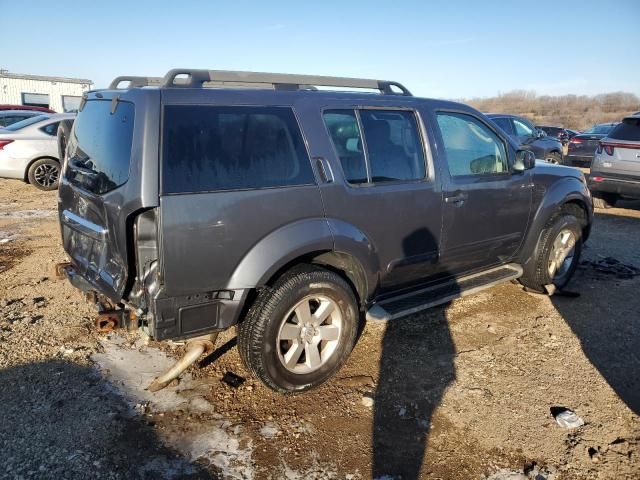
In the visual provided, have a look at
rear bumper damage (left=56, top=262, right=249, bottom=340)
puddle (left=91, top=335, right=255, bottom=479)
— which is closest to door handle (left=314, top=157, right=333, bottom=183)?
rear bumper damage (left=56, top=262, right=249, bottom=340)

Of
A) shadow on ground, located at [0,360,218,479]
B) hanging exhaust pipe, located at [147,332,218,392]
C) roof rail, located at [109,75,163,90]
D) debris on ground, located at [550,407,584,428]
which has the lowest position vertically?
debris on ground, located at [550,407,584,428]

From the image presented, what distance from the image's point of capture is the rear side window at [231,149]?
8.52 feet

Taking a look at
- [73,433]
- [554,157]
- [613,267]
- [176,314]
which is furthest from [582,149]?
[73,433]

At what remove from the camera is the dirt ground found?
2.59 meters

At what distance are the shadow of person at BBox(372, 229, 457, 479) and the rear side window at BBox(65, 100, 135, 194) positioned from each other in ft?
6.60

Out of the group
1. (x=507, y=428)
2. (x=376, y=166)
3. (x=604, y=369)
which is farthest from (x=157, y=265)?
(x=604, y=369)

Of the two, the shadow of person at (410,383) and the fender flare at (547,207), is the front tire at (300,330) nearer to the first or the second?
the shadow of person at (410,383)

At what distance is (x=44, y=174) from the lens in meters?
10.1

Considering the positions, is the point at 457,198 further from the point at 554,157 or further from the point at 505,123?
the point at 554,157

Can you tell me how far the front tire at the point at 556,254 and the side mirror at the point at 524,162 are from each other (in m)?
0.78

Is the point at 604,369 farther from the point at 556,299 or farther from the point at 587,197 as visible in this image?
the point at 587,197

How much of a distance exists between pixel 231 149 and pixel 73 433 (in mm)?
1833

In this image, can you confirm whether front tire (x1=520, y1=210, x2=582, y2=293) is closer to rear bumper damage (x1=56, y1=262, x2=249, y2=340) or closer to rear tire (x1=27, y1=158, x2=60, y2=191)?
rear bumper damage (x1=56, y1=262, x2=249, y2=340)

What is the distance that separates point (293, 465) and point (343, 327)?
1.01m
